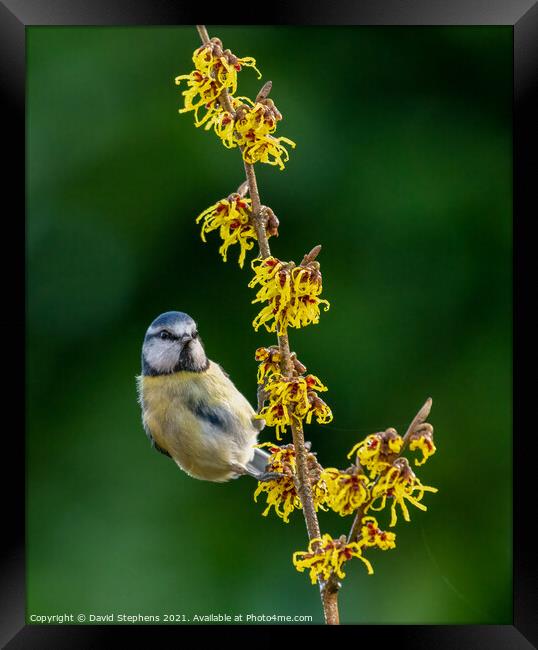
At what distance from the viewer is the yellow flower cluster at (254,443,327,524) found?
5.48ft

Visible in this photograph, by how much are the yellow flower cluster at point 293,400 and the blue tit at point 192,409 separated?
114 centimetres

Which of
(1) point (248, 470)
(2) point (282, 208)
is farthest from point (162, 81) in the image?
(1) point (248, 470)

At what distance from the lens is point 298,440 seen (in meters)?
1.62

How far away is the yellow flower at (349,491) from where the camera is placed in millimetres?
1495

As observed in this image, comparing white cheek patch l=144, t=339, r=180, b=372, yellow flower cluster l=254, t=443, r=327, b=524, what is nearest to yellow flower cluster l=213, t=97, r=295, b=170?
yellow flower cluster l=254, t=443, r=327, b=524

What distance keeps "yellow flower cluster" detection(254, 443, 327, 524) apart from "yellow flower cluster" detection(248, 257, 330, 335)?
243mm

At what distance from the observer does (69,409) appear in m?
3.91

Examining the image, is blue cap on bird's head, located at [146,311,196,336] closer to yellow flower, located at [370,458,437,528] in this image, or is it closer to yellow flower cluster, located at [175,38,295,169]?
yellow flower cluster, located at [175,38,295,169]

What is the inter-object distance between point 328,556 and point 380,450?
21 centimetres

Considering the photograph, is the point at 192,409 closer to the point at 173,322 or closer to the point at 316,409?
the point at 173,322

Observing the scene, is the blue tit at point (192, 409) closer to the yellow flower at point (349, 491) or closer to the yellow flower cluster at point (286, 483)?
the yellow flower cluster at point (286, 483)

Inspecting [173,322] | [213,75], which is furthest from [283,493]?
[173,322]
